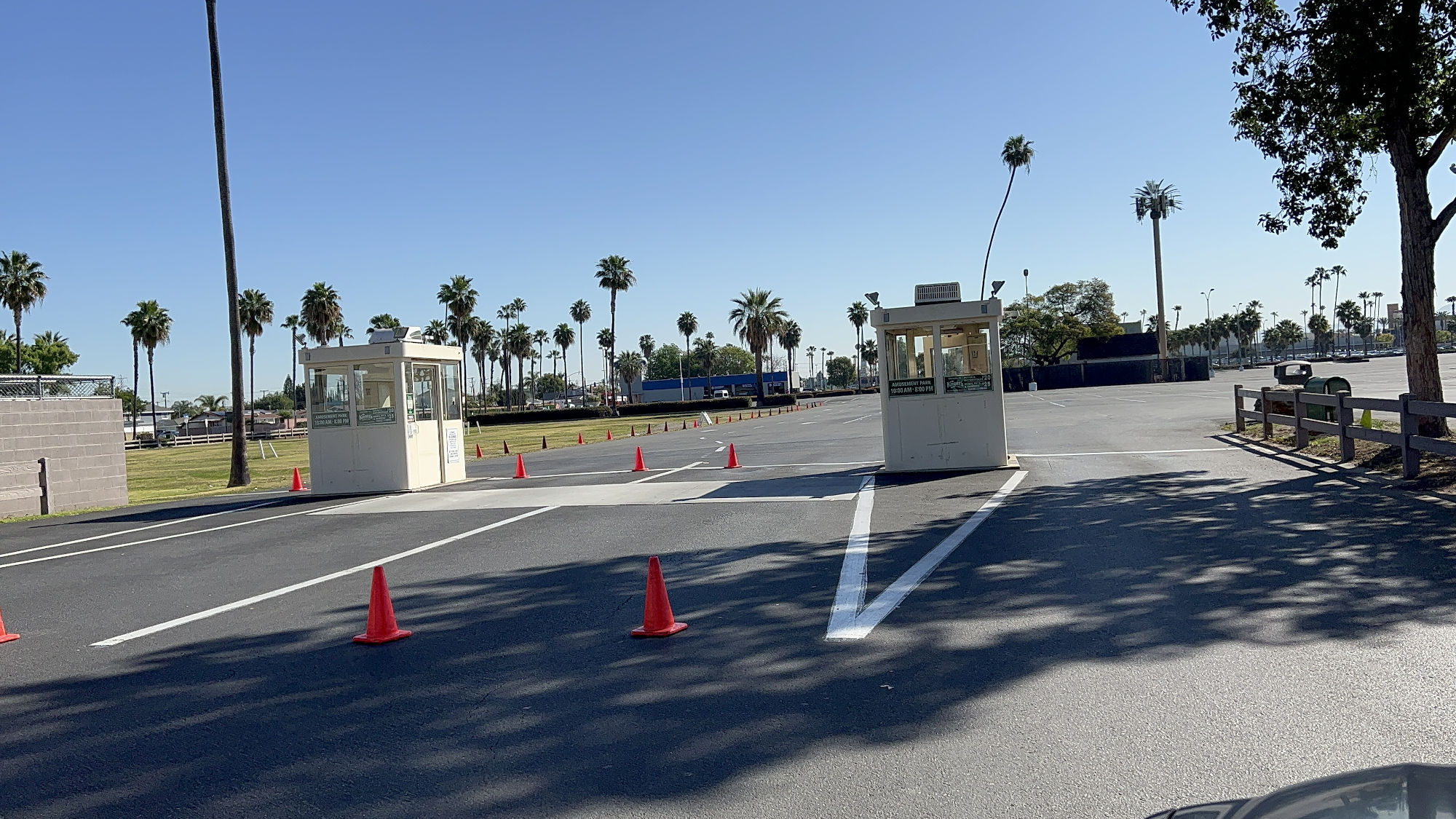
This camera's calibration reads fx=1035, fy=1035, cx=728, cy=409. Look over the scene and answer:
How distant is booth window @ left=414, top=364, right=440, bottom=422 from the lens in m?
19.7

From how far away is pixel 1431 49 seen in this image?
49.8 ft

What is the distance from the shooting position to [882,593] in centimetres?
802

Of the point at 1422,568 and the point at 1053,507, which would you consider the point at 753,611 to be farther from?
the point at 1053,507

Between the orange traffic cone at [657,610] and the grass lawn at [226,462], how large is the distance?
19251 millimetres

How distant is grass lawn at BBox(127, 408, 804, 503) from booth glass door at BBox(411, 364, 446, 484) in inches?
232

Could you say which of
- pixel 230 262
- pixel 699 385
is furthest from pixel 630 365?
pixel 230 262

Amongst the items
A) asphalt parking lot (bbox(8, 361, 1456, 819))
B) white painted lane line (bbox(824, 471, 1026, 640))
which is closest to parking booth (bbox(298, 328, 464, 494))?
asphalt parking lot (bbox(8, 361, 1456, 819))

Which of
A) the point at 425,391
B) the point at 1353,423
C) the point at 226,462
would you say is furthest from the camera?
the point at 226,462

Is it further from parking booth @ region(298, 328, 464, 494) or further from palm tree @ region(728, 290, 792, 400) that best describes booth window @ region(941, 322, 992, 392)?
palm tree @ region(728, 290, 792, 400)

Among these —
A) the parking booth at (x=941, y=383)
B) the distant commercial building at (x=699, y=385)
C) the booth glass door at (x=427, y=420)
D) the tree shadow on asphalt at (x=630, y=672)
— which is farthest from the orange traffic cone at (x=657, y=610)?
the distant commercial building at (x=699, y=385)

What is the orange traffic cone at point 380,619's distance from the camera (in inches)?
286

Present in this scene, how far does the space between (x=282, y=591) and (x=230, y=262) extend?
19511 millimetres

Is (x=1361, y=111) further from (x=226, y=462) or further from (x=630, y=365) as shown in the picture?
(x=630, y=365)

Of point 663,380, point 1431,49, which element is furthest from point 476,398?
point 1431,49
